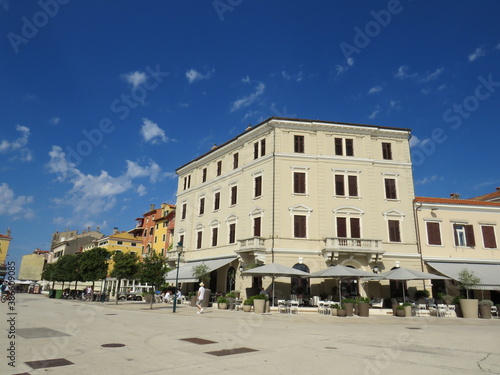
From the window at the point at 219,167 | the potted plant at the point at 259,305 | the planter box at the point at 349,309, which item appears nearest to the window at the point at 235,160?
the window at the point at 219,167

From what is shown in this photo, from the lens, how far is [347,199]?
28391mm

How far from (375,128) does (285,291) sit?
15.2 meters

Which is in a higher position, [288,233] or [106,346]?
[288,233]

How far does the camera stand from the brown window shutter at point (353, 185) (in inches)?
1131

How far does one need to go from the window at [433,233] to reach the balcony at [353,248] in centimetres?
517

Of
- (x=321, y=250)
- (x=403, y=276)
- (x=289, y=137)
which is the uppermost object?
(x=289, y=137)

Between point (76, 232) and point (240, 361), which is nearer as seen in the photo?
point (240, 361)

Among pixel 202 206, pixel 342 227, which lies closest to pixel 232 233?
pixel 202 206

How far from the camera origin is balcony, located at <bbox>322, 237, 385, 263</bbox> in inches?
1024

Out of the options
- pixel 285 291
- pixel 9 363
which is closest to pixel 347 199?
pixel 285 291

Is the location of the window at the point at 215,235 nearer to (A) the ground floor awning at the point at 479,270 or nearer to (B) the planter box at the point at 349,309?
(B) the planter box at the point at 349,309

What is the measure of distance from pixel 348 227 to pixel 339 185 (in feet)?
11.2

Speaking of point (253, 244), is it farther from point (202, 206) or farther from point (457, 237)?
point (457, 237)

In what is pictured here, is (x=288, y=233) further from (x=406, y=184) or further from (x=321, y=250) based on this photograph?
(x=406, y=184)
